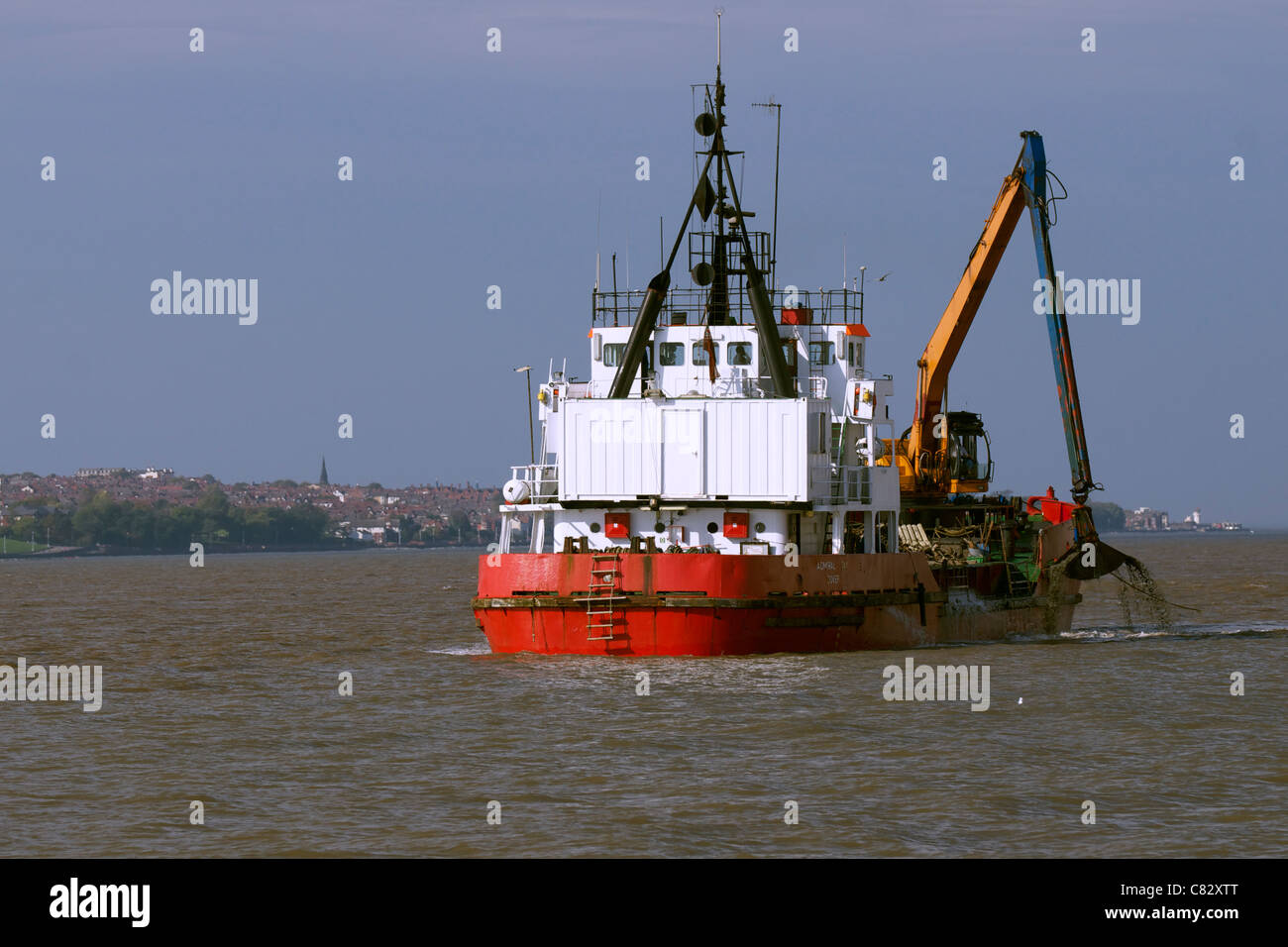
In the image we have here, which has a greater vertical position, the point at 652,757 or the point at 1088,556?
the point at 1088,556

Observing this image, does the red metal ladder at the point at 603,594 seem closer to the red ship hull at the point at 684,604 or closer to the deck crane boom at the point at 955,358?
the red ship hull at the point at 684,604

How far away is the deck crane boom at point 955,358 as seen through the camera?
44.3 m

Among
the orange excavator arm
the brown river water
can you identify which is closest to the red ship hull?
the brown river water

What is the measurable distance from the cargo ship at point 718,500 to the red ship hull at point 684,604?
4 centimetres

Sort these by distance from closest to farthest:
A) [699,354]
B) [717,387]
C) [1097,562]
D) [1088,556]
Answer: [717,387] < [699,354] < [1088,556] < [1097,562]

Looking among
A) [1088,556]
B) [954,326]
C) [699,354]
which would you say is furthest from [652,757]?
[954,326]

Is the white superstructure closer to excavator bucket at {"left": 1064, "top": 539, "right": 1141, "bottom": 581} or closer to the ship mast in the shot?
the ship mast

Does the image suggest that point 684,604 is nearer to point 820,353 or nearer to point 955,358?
point 820,353

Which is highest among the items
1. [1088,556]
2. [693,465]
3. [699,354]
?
[699,354]

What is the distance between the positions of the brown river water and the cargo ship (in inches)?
34.7

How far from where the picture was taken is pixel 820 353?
36.4 m

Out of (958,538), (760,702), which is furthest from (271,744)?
(958,538)

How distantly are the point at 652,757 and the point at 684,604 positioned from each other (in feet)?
27.0
